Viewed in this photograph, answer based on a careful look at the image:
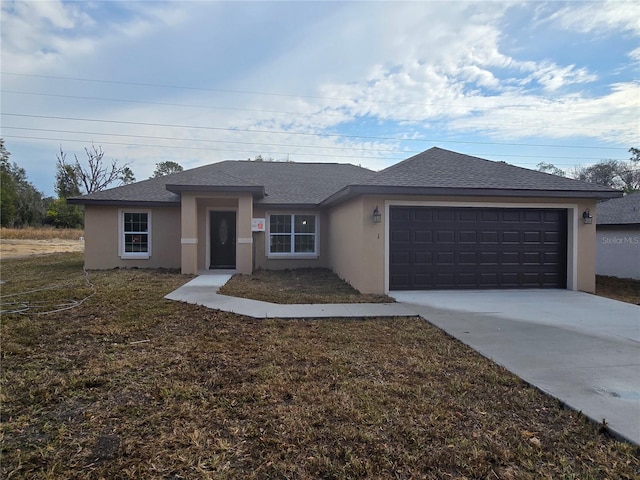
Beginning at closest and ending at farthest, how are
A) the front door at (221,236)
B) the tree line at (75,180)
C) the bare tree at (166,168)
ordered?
the front door at (221,236), the tree line at (75,180), the bare tree at (166,168)

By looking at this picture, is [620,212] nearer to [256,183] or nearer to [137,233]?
[256,183]

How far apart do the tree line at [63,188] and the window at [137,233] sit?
31.1 metres

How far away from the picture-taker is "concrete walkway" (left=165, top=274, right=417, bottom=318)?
658cm

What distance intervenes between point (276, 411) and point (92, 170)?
48537mm

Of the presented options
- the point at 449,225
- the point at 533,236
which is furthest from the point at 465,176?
the point at 533,236

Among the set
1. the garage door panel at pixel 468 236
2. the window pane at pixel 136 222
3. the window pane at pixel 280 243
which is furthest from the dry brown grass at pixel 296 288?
the window pane at pixel 136 222

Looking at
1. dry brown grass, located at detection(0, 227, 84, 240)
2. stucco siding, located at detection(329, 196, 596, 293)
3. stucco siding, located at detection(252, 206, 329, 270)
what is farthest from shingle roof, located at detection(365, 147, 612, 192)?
dry brown grass, located at detection(0, 227, 84, 240)

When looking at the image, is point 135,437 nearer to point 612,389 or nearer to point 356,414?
point 356,414

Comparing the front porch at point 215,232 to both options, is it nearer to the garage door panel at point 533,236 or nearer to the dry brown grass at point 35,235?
the garage door panel at point 533,236

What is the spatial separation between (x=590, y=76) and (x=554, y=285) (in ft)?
23.0

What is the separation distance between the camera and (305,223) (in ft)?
46.4

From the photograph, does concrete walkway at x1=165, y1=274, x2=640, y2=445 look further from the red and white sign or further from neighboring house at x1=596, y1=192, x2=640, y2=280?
neighboring house at x1=596, y1=192, x2=640, y2=280

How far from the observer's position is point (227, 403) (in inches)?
129

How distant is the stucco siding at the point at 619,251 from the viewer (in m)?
13.6
